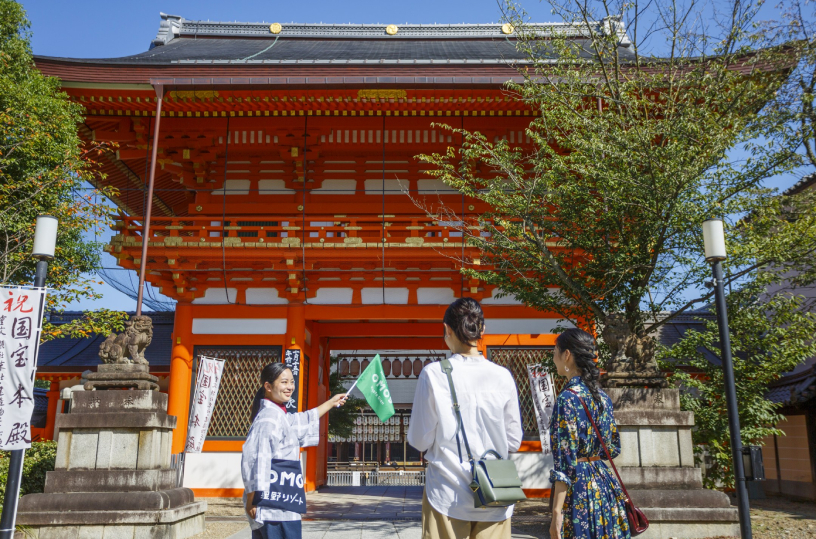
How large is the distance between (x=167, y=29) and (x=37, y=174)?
9224mm

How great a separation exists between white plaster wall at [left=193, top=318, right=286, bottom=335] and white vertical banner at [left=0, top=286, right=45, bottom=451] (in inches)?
223

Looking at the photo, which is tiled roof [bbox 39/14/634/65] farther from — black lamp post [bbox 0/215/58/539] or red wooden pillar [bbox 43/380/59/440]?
black lamp post [bbox 0/215/58/539]

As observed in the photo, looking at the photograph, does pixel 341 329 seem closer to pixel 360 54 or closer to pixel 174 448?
pixel 174 448

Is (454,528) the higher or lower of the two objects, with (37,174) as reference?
lower

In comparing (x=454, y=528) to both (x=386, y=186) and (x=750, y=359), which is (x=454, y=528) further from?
(x=386, y=186)

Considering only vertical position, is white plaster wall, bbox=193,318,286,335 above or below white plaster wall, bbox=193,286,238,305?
below

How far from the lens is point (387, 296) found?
482 inches

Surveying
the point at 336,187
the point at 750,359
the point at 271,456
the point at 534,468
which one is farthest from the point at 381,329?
the point at 271,456

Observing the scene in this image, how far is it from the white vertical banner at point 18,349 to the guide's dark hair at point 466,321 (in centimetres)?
535

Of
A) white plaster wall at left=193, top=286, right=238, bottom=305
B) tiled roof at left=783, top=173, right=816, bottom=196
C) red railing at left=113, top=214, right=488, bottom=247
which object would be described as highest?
tiled roof at left=783, top=173, right=816, bottom=196

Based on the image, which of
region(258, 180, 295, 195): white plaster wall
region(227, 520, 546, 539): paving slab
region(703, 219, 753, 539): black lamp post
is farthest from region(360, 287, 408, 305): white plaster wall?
region(703, 219, 753, 539): black lamp post

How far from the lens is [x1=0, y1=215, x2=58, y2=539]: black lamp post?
18.8ft

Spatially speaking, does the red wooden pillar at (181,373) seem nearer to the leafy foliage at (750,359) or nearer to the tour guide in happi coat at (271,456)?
the tour guide in happi coat at (271,456)

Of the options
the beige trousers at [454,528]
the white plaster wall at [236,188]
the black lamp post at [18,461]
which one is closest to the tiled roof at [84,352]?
the white plaster wall at [236,188]
